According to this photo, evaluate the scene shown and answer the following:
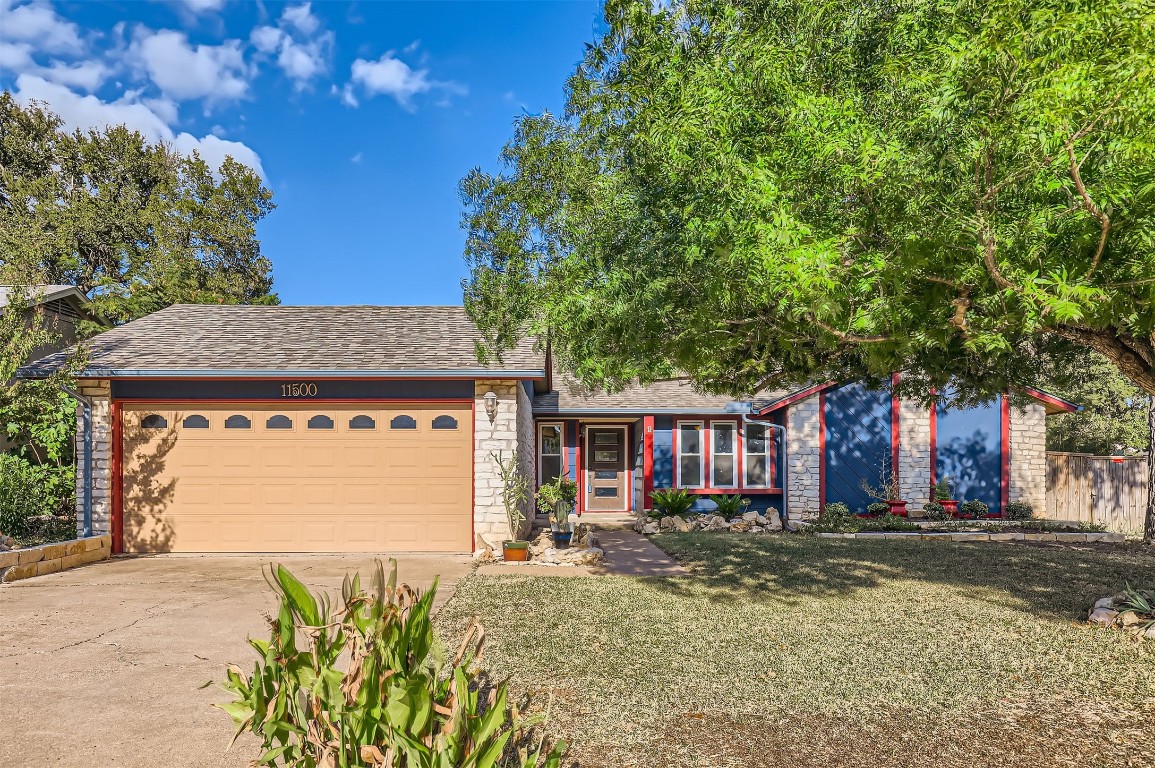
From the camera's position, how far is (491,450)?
10.2m

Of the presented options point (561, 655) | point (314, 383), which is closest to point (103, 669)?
point (561, 655)

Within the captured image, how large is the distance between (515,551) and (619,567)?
1.58 meters

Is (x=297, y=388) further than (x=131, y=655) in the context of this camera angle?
Yes

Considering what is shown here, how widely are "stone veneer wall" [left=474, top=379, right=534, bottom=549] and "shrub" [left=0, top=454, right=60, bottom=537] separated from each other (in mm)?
7278

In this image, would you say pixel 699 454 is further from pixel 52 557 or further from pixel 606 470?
pixel 52 557

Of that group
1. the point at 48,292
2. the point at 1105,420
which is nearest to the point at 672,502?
the point at 48,292

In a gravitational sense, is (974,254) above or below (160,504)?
above

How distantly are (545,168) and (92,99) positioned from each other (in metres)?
27.6

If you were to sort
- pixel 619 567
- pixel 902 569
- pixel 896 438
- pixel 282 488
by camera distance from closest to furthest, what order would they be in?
1. pixel 902 569
2. pixel 619 567
3. pixel 282 488
4. pixel 896 438

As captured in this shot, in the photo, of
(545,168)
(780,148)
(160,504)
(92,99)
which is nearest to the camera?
(780,148)

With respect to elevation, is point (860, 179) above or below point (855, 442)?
above

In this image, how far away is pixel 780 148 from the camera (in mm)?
4262

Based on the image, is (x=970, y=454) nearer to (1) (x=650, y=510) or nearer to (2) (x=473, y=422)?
(1) (x=650, y=510)

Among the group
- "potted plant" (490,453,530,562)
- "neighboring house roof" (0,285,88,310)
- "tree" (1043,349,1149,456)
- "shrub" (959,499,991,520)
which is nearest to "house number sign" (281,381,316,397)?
"potted plant" (490,453,530,562)
